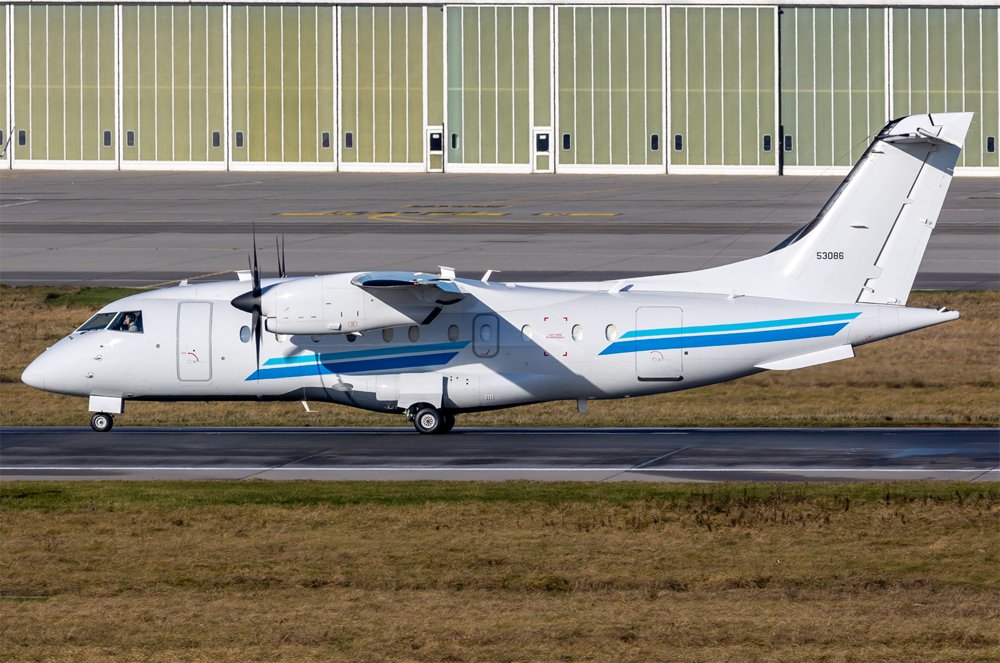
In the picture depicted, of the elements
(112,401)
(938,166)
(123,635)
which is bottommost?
(123,635)

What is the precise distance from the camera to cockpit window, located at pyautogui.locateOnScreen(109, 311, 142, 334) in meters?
34.5

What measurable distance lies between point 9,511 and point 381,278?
9.27 m

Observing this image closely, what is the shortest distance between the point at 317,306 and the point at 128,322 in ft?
17.1

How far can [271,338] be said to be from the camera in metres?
33.9

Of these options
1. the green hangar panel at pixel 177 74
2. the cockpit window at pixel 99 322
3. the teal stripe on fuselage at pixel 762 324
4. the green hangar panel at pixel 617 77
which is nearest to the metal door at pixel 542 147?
the green hangar panel at pixel 617 77

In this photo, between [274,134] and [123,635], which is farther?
[274,134]

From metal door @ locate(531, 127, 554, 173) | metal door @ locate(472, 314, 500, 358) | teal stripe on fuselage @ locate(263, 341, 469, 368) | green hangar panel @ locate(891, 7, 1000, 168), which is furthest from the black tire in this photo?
green hangar panel @ locate(891, 7, 1000, 168)

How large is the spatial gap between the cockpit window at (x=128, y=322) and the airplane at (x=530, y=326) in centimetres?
4

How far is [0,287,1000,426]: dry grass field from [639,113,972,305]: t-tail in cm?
446

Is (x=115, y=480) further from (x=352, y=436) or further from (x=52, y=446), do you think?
(x=352, y=436)

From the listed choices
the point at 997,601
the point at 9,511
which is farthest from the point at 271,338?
the point at 997,601

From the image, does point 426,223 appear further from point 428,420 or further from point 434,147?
point 428,420

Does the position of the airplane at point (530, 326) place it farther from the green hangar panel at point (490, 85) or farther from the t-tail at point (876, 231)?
the green hangar panel at point (490, 85)

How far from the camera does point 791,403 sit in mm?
40000
